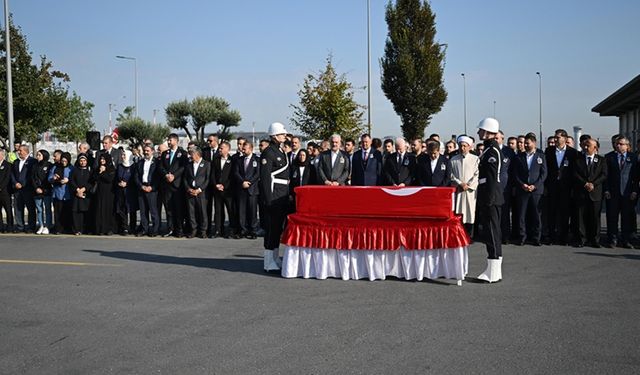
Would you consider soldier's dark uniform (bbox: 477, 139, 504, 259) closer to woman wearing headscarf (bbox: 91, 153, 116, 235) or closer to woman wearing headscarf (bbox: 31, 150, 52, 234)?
→ woman wearing headscarf (bbox: 91, 153, 116, 235)

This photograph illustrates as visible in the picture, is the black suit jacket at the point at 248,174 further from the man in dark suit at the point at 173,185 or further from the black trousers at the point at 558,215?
the black trousers at the point at 558,215

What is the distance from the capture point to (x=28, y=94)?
26531 mm

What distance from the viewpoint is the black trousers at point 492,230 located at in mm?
8281

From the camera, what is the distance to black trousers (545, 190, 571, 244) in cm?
1180

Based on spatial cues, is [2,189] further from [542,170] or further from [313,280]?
[542,170]

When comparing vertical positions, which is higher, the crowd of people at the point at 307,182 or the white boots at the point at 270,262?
the crowd of people at the point at 307,182

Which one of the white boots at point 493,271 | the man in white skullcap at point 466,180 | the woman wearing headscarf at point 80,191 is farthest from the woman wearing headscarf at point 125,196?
the white boots at point 493,271

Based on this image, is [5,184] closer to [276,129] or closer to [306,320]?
[276,129]

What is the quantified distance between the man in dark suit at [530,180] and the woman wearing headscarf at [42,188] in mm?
10100

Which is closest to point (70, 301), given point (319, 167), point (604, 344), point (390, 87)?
point (319, 167)

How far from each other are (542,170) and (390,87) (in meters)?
29.8

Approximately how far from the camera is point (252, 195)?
518 inches

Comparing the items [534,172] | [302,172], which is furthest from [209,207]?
[534,172]

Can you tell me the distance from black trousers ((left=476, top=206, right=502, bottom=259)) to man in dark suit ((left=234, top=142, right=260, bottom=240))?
224 inches
